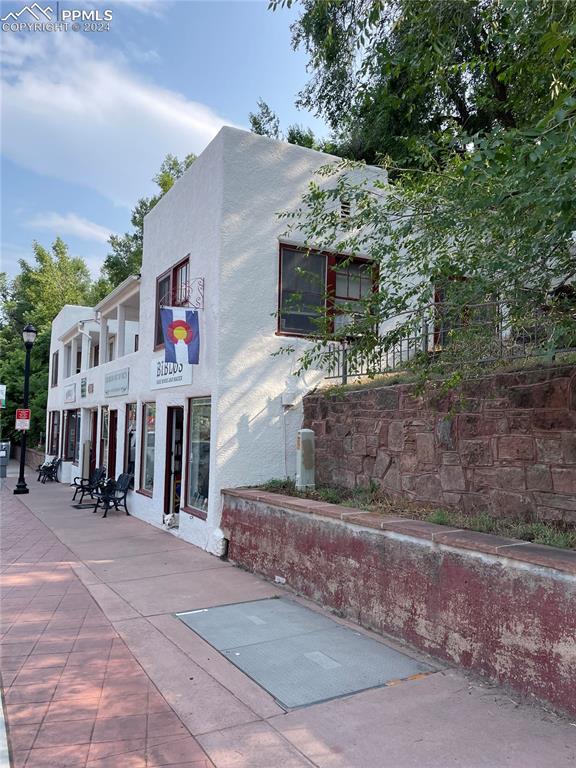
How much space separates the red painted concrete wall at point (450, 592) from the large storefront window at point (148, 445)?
211 inches

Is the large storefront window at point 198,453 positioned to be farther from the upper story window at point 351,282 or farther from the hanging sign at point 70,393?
the hanging sign at point 70,393

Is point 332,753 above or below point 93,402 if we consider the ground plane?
below

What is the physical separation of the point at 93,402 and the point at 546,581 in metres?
14.6

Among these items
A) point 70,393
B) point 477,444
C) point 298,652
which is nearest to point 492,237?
point 477,444

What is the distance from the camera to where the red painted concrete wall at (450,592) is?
3570 mm

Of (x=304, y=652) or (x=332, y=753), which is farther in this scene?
(x=304, y=652)

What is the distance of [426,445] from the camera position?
20.1 ft

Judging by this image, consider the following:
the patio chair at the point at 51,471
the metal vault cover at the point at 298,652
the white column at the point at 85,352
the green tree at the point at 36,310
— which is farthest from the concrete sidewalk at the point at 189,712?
the green tree at the point at 36,310

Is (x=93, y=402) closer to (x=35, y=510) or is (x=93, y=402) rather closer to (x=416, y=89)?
(x=35, y=510)

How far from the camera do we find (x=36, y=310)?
3772cm

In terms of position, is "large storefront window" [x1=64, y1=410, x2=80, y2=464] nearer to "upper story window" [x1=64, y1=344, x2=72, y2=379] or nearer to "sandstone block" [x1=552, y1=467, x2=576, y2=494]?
"upper story window" [x1=64, y1=344, x2=72, y2=379]

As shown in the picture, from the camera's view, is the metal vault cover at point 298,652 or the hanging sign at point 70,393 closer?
the metal vault cover at point 298,652

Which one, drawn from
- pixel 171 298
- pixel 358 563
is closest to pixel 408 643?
pixel 358 563

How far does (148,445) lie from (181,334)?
11.8 feet
